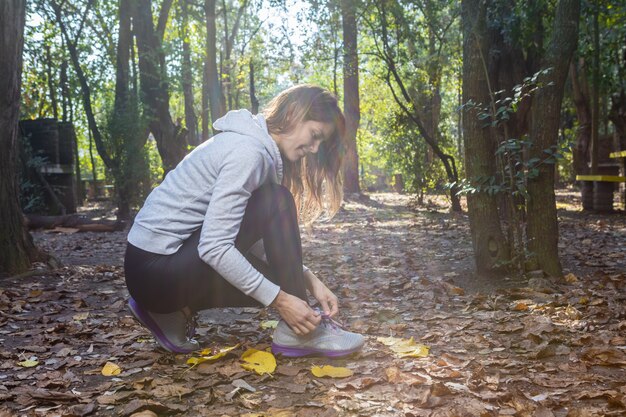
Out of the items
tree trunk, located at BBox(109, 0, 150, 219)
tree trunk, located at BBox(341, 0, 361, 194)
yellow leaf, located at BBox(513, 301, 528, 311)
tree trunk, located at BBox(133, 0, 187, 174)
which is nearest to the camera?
yellow leaf, located at BBox(513, 301, 528, 311)

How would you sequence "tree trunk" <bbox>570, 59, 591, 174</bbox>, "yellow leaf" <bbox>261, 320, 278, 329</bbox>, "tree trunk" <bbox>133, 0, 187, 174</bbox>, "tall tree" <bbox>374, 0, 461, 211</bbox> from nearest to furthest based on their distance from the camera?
"yellow leaf" <bbox>261, 320, 278, 329</bbox>
"tall tree" <bbox>374, 0, 461, 211</bbox>
"tree trunk" <bbox>133, 0, 187, 174</bbox>
"tree trunk" <bbox>570, 59, 591, 174</bbox>

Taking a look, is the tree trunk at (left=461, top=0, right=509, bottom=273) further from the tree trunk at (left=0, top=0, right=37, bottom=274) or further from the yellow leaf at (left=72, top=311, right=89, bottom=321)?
the tree trunk at (left=0, top=0, right=37, bottom=274)

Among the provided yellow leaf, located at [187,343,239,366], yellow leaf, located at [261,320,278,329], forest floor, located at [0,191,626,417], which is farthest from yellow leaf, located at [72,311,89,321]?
yellow leaf, located at [187,343,239,366]

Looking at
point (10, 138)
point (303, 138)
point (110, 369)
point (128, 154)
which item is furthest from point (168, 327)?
point (128, 154)

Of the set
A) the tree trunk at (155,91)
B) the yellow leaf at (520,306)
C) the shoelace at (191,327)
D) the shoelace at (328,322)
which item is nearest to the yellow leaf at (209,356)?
the shoelace at (191,327)

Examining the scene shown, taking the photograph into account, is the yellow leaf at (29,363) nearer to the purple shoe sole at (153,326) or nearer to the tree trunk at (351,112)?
the purple shoe sole at (153,326)

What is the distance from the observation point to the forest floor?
226 centimetres

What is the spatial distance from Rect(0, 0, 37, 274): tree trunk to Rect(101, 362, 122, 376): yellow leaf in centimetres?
270

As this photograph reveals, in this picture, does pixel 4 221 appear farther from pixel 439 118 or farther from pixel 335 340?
pixel 439 118

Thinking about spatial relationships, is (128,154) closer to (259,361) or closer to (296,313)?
(259,361)

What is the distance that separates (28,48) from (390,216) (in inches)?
493

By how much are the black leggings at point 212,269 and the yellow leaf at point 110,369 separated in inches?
12.5

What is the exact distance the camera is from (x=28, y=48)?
1738 cm

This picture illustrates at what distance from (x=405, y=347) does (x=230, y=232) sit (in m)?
1.12
